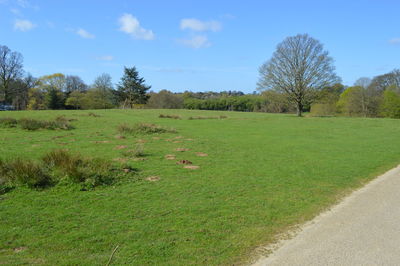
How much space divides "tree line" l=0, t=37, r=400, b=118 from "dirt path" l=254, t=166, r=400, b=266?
4528cm

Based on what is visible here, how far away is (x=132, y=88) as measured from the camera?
8156cm

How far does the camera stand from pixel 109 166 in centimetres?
998

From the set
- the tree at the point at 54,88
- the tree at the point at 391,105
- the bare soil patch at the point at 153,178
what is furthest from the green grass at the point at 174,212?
the tree at the point at 54,88

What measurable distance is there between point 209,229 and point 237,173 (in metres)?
5.04

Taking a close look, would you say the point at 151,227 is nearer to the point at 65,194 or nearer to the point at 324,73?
the point at 65,194

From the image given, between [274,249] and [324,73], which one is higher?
[324,73]

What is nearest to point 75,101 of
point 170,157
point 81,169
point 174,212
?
point 170,157

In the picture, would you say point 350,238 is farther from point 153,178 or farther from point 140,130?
point 140,130

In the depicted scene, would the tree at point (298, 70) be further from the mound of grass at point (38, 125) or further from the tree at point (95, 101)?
the tree at point (95, 101)

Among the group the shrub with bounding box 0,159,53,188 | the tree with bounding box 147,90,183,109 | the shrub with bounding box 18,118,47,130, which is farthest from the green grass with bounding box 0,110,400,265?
the tree with bounding box 147,90,183,109

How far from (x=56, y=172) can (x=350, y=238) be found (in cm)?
816

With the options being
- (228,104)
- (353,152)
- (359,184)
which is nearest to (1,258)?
(359,184)

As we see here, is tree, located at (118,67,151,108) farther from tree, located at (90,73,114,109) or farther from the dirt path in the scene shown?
the dirt path

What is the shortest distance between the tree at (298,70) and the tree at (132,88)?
41.4 m
